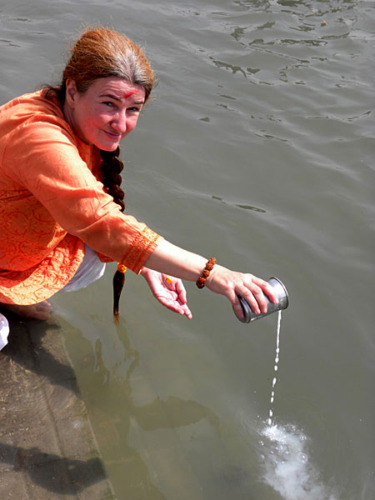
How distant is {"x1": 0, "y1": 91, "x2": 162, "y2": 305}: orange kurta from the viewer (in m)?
2.34

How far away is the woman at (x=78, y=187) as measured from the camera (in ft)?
7.67

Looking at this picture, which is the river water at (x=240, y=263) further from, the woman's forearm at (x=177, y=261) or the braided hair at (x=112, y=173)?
the woman's forearm at (x=177, y=261)

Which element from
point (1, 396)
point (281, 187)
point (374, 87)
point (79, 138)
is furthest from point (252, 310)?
point (374, 87)

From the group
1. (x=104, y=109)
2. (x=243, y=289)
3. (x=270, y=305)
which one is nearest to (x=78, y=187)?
(x=104, y=109)

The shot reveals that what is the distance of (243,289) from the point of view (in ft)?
7.42

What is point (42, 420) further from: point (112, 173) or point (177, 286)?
point (112, 173)

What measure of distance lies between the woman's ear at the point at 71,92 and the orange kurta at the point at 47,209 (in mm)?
69

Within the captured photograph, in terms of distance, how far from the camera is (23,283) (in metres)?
2.94

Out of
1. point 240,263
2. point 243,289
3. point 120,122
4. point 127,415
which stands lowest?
point 127,415

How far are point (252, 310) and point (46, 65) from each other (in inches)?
199

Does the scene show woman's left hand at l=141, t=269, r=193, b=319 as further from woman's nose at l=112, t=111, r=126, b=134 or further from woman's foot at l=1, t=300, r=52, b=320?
woman's nose at l=112, t=111, r=126, b=134

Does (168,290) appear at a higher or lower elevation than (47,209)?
lower

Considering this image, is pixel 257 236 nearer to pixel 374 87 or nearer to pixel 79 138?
pixel 79 138

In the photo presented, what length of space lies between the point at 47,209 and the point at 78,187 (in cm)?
25
